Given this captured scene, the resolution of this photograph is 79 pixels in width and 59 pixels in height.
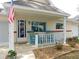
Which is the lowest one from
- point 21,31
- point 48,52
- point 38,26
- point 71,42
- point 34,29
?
point 48,52

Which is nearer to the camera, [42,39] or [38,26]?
[42,39]

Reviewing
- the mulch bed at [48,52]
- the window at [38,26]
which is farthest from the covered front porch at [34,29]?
the mulch bed at [48,52]

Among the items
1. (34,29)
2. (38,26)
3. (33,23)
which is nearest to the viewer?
(33,23)

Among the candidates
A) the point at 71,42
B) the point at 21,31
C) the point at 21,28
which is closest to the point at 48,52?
the point at 21,31

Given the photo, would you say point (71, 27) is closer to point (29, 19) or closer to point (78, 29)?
point (78, 29)

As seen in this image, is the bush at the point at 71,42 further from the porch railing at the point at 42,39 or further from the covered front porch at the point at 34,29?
the porch railing at the point at 42,39

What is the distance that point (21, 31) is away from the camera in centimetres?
1864

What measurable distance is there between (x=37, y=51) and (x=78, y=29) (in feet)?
55.1

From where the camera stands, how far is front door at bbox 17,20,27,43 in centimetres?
1833

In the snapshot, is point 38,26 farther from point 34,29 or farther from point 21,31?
point 21,31

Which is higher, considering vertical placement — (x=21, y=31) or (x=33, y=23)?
(x=33, y=23)

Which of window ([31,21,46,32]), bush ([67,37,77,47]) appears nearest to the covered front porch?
window ([31,21,46,32])

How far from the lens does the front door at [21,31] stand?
18.3 meters

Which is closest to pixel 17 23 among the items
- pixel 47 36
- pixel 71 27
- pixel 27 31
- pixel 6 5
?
pixel 27 31
